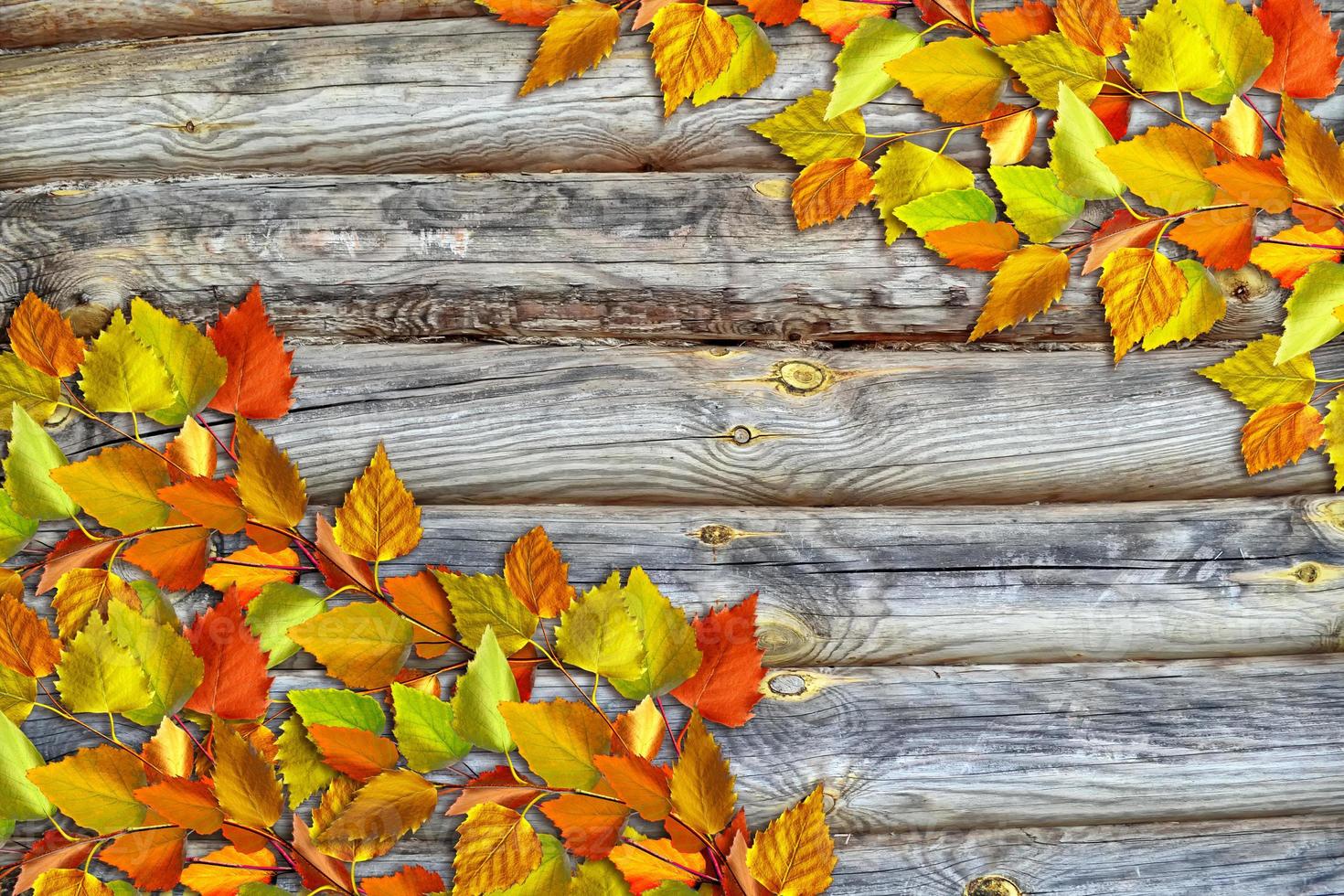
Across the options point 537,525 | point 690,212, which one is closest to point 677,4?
point 690,212

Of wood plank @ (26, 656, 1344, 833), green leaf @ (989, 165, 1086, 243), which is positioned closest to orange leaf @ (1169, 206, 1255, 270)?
green leaf @ (989, 165, 1086, 243)

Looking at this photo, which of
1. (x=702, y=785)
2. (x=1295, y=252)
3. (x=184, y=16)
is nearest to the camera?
(x=702, y=785)

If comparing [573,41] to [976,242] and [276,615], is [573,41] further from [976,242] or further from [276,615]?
[276,615]

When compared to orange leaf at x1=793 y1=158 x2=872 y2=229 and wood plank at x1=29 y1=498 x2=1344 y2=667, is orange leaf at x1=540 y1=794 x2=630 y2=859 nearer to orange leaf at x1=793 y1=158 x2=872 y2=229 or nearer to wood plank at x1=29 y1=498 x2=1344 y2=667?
wood plank at x1=29 y1=498 x2=1344 y2=667

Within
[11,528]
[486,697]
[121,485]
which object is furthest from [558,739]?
[11,528]

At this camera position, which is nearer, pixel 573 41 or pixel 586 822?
pixel 586 822

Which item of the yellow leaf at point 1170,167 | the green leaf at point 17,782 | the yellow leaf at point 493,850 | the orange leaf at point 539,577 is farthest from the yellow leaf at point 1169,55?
the green leaf at point 17,782
